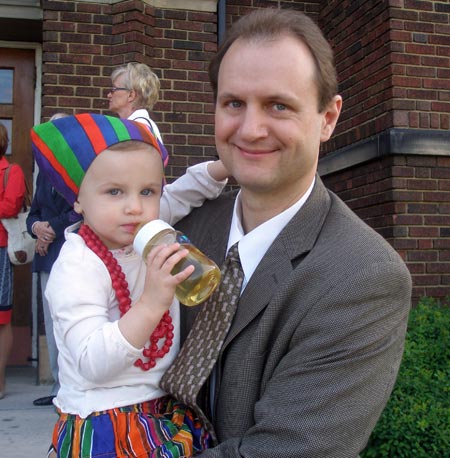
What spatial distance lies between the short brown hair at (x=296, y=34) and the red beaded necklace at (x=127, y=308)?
0.68 m

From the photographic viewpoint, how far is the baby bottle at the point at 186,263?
1.66m

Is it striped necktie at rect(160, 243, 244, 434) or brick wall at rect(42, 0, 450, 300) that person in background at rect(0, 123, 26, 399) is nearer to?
brick wall at rect(42, 0, 450, 300)

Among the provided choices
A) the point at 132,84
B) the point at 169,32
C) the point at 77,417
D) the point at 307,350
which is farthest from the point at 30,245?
the point at 307,350

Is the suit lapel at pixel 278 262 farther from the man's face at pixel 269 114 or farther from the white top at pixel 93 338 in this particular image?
the white top at pixel 93 338

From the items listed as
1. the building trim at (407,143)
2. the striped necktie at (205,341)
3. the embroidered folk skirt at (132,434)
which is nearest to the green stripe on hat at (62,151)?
Result: the striped necktie at (205,341)

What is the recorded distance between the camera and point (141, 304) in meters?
1.61

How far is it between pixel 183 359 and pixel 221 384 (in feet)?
0.45

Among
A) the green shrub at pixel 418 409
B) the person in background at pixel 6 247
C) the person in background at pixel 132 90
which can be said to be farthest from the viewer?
the person in background at pixel 6 247

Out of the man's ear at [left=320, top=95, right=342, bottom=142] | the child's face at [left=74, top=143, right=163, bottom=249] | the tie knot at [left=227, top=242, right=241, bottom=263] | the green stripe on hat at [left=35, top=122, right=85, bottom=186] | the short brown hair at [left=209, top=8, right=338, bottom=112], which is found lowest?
the tie knot at [left=227, top=242, right=241, bottom=263]

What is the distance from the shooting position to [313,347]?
1.52 meters

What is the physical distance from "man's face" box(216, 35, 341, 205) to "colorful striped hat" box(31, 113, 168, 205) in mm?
284

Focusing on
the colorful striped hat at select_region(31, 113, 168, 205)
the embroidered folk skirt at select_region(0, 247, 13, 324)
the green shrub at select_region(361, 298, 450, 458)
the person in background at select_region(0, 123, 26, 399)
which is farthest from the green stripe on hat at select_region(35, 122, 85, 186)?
the embroidered folk skirt at select_region(0, 247, 13, 324)

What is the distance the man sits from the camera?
1505 mm

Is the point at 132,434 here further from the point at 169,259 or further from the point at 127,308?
the point at 169,259
